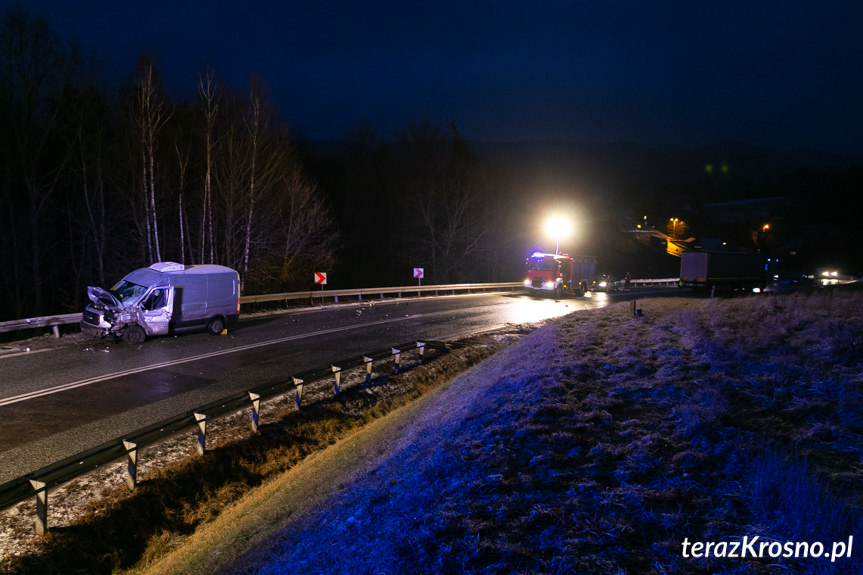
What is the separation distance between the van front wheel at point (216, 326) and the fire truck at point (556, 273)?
26156mm

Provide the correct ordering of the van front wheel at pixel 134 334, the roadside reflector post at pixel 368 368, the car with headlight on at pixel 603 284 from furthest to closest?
the car with headlight on at pixel 603 284 → the van front wheel at pixel 134 334 → the roadside reflector post at pixel 368 368

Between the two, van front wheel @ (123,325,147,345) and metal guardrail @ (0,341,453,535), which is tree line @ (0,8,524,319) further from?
metal guardrail @ (0,341,453,535)

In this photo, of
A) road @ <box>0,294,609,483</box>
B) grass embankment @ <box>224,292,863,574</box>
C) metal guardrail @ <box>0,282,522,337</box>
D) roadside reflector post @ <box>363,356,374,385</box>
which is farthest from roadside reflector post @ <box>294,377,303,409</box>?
metal guardrail @ <box>0,282,522,337</box>

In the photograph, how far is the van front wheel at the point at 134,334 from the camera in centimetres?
1506

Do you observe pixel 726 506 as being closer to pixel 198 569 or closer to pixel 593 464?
→ pixel 593 464

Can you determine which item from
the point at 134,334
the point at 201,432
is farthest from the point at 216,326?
the point at 201,432

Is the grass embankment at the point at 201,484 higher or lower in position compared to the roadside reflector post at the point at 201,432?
lower

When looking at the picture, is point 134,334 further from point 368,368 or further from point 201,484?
point 201,484

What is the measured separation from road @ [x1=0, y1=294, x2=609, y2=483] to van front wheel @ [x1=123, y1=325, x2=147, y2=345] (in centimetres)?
26

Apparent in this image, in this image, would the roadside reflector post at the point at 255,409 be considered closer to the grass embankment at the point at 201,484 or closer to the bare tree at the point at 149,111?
the grass embankment at the point at 201,484

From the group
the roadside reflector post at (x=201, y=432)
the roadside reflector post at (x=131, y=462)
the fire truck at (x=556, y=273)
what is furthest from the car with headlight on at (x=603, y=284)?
the roadside reflector post at (x=131, y=462)

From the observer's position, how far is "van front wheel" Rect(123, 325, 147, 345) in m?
15.1

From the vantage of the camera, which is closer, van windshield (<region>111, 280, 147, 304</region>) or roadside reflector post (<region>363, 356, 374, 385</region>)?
roadside reflector post (<region>363, 356, 374, 385</region>)

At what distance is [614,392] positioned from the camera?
27.6ft
